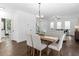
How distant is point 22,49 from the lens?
7.91ft

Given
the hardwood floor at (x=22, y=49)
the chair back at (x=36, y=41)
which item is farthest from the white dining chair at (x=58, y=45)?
the chair back at (x=36, y=41)

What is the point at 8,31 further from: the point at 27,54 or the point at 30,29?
the point at 27,54

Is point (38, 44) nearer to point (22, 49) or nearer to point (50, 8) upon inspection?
point (22, 49)

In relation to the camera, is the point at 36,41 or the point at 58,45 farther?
the point at 36,41

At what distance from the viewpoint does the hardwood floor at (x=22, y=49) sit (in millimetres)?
2305

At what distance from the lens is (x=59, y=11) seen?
7.54ft

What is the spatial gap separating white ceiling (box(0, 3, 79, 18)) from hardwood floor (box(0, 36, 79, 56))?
671 mm

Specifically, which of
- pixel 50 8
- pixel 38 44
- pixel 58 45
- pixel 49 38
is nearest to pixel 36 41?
A: pixel 38 44

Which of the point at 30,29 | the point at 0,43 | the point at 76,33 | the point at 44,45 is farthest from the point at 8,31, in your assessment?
the point at 76,33

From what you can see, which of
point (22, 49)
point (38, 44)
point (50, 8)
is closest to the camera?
point (50, 8)

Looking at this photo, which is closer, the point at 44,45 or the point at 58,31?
the point at 58,31

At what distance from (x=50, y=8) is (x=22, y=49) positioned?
112 cm

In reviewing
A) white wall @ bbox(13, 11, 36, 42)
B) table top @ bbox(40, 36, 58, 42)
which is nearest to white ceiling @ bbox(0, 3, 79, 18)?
white wall @ bbox(13, 11, 36, 42)

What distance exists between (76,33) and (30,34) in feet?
3.39
